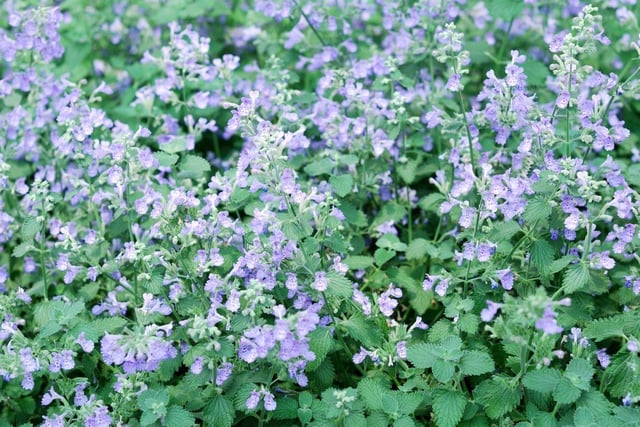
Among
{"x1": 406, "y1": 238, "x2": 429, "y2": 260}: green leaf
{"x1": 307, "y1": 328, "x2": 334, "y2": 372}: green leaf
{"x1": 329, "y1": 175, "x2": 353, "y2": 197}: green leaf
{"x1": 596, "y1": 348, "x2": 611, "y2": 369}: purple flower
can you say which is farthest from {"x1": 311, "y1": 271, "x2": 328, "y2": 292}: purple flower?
{"x1": 596, "y1": 348, "x2": 611, "y2": 369}: purple flower

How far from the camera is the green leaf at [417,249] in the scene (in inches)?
156

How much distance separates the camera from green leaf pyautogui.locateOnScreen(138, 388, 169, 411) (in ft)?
10.6

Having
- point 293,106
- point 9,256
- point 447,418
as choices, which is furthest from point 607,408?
point 9,256

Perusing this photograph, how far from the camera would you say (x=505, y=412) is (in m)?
3.26

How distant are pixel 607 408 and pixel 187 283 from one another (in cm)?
178

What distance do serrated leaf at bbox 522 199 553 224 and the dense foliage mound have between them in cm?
1

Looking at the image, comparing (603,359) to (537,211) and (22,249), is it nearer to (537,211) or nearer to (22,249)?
(537,211)

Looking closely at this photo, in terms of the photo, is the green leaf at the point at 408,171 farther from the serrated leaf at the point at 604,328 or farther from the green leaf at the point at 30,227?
→ the green leaf at the point at 30,227

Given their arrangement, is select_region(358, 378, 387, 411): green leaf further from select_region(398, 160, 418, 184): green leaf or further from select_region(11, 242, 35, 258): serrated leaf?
select_region(11, 242, 35, 258): serrated leaf

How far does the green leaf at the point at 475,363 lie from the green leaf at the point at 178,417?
103cm

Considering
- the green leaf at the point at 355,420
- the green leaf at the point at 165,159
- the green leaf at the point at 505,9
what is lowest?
the green leaf at the point at 355,420

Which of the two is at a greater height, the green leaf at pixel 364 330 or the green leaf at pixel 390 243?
the green leaf at pixel 364 330

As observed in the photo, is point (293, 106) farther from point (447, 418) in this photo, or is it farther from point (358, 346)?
point (447, 418)

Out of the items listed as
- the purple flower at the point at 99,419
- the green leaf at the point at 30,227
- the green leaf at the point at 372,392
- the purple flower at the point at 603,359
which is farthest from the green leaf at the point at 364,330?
the green leaf at the point at 30,227
